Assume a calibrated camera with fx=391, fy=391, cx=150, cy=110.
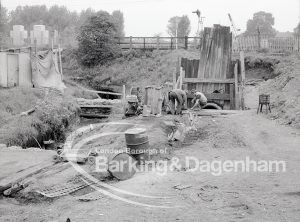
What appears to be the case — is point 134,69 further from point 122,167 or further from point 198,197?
point 198,197

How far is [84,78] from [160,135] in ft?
74.4

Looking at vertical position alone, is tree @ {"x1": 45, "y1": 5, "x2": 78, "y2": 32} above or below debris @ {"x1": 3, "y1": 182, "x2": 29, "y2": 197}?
above

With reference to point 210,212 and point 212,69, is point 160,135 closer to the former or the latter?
point 210,212

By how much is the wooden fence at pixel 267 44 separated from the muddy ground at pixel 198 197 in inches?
849

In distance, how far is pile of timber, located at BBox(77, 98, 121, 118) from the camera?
22469mm

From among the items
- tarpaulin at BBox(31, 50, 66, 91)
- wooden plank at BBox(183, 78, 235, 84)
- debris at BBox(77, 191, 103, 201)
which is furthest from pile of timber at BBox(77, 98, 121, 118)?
debris at BBox(77, 191, 103, 201)

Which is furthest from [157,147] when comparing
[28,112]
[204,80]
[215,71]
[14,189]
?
[215,71]

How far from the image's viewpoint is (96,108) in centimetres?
2273

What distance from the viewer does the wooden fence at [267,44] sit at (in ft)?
103

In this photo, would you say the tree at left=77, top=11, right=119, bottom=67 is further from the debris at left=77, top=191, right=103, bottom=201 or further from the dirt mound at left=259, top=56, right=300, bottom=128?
the debris at left=77, top=191, right=103, bottom=201

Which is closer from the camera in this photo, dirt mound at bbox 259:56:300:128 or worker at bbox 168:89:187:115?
dirt mound at bbox 259:56:300:128

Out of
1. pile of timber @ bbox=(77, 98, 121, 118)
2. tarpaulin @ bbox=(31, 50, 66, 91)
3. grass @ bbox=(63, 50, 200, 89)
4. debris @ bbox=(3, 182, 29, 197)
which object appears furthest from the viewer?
grass @ bbox=(63, 50, 200, 89)

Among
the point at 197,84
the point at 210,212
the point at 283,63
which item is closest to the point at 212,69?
the point at 197,84

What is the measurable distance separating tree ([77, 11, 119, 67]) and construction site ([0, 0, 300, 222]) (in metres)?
8.19
